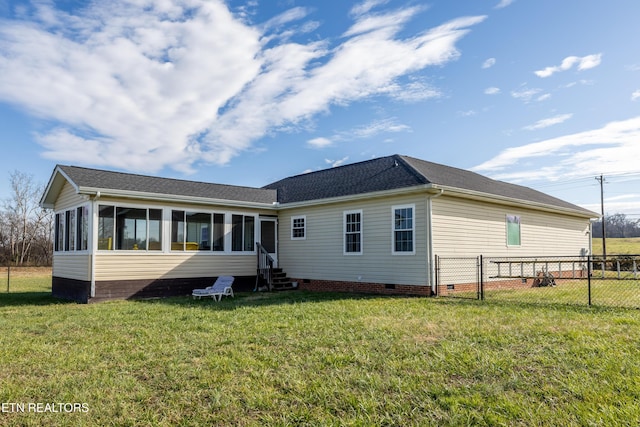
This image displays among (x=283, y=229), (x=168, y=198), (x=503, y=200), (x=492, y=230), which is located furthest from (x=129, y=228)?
(x=503, y=200)

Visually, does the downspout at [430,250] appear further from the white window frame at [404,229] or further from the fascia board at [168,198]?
the fascia board at [168,198]

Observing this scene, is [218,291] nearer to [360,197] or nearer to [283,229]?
[283,229]

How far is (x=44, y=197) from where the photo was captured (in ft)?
49.0

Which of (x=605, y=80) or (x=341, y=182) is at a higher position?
(x=605, y=80)

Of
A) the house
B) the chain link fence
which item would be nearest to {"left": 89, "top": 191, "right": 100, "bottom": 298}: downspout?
the house

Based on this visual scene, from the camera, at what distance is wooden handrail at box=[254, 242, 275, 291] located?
47.6 feet

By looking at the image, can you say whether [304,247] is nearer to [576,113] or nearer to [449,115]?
[449,115]

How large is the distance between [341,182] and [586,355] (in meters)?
10.6

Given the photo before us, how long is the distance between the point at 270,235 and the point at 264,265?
1.37m

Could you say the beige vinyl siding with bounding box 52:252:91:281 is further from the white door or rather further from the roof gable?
the roof gable

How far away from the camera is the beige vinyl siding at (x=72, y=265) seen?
470 inches

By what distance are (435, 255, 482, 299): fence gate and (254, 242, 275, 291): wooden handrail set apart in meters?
5.71

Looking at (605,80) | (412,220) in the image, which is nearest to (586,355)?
(412,220)

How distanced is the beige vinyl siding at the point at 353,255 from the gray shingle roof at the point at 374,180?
1.40 feet
